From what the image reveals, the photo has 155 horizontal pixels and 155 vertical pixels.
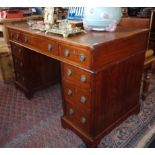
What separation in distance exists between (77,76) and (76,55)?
0.16 meters

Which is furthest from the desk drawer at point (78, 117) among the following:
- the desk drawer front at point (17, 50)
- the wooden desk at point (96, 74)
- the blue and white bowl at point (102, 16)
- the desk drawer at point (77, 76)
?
the desk drawer front at point (17, 50)

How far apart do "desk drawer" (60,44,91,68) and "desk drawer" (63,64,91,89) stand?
70 millimetres

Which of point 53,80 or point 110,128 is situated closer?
point 110,128

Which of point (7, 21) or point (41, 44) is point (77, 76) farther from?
point (7, 21)

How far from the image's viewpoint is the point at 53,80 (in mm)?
2262

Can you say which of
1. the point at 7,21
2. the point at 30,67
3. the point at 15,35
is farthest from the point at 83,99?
the point at 7,21

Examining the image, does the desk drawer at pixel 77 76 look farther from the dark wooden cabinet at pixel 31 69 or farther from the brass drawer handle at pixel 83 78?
the dark wooden cabinet at pixel 31 69

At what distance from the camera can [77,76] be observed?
1245mm

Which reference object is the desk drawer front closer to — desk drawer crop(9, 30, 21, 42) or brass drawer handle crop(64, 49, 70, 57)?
desk drawer crop(9, 30, 21, 42)

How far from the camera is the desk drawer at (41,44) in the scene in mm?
1318

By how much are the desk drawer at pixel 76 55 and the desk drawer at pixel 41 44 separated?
8 centimetres

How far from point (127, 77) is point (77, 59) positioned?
0.50 metres
